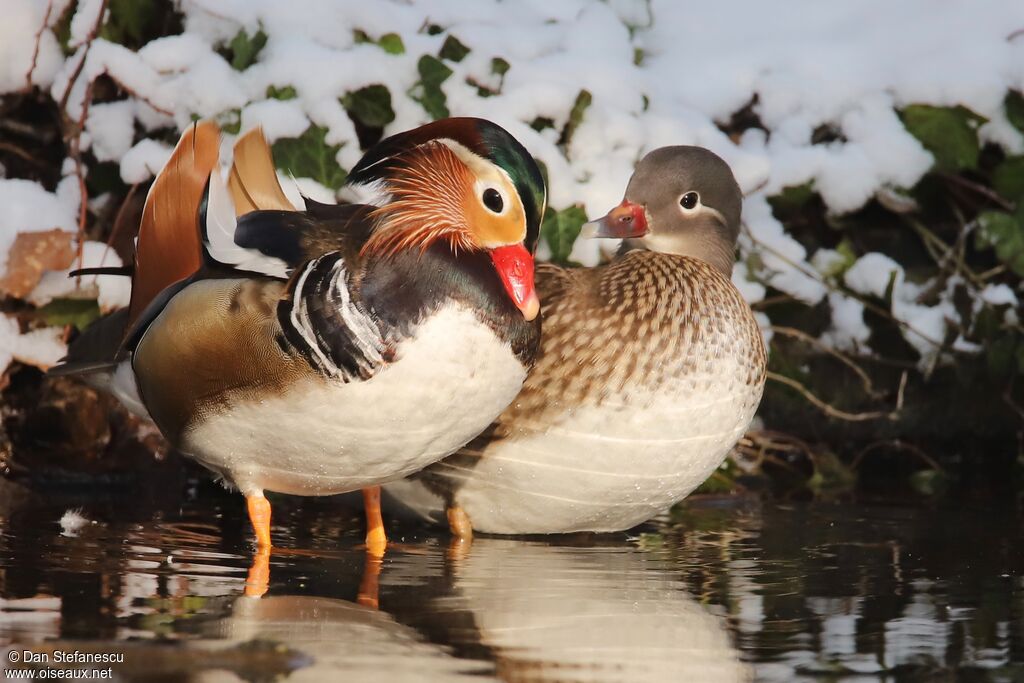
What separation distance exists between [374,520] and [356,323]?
0.78 meters

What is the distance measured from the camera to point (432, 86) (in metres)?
4.47

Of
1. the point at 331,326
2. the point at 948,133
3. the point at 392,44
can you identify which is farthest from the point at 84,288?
the point at 948,133

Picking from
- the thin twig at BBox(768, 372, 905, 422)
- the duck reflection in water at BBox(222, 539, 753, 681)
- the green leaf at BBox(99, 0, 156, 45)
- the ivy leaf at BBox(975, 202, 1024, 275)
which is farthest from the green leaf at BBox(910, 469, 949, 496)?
the green leaf at BBox(99, 0, 156, 45)

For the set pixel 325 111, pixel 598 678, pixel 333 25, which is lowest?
pixel 598 678

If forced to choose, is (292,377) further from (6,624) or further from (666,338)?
(666,338)

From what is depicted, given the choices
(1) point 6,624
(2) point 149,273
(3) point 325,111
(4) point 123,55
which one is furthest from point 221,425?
(4) point 123,55

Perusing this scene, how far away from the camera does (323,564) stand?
10.2 feet

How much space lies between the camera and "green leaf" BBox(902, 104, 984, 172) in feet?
16.0

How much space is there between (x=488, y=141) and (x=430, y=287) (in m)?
0.36

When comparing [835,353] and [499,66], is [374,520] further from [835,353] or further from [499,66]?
[835,353]

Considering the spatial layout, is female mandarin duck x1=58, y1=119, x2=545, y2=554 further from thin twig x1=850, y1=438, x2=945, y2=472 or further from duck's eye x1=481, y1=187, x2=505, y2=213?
thin twig x1=850, y1=438, x2=945, y2=472

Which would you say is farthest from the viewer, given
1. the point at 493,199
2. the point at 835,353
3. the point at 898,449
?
the point at 898,449

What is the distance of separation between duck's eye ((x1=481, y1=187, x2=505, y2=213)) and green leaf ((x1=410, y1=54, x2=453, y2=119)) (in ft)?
4.87

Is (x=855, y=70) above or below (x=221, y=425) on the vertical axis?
above
